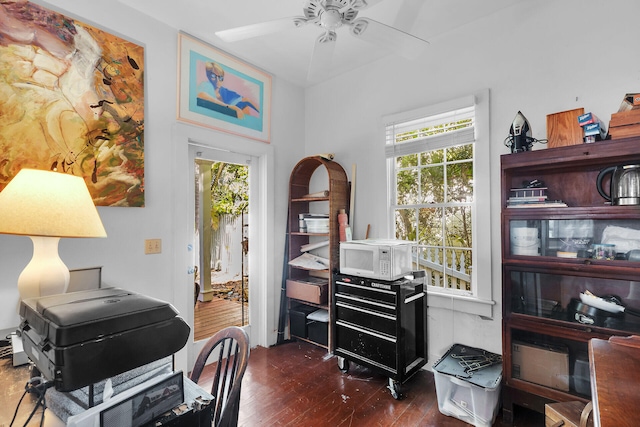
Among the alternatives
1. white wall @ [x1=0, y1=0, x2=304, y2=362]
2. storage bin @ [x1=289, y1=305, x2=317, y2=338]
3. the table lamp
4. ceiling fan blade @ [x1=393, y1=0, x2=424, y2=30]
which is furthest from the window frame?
the table lamp

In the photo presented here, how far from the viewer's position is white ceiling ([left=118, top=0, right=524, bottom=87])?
2.31 metres

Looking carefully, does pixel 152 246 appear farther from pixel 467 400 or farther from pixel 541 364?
pixel 541 364

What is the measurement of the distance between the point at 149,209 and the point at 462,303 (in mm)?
2611

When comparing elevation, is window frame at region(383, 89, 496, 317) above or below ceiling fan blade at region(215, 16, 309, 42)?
below

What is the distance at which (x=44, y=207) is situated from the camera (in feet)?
4.26

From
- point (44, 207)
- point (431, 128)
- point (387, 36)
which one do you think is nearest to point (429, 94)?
point (431, 128)

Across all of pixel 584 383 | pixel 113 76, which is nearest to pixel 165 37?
pixel 113 76

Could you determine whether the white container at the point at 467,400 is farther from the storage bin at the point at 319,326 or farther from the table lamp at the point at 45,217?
the table lamp at the point at 45,217

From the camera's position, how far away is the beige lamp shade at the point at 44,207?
1.26 metres

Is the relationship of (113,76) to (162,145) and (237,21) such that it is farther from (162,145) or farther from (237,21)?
(237,21)

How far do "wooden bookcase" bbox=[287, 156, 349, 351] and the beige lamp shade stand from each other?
2.04m

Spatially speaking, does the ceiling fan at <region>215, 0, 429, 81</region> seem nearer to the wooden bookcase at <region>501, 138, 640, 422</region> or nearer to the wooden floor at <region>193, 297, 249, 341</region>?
the wooden bookcase at <region>501, 138, 640, 422</region>

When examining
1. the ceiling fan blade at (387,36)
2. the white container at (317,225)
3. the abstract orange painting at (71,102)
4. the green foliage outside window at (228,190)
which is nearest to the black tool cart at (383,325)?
the white container at (317,225)

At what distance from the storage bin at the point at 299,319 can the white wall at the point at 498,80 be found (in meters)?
1.00
